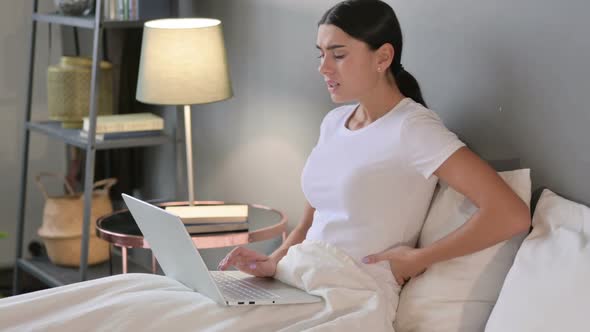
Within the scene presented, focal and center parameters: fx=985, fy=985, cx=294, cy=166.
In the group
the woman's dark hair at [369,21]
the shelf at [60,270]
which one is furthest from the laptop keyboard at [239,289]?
the shelf at [60,270]

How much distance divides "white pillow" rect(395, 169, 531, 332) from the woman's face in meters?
0.32

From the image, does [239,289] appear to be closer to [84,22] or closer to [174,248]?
[174,248]

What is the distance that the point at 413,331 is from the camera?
209cm

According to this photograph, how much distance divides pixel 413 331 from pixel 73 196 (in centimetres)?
198

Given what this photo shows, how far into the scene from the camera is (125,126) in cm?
334

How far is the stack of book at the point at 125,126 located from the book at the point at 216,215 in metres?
0.57

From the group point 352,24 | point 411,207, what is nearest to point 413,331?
point 411,207

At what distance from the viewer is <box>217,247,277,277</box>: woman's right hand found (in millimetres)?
2250

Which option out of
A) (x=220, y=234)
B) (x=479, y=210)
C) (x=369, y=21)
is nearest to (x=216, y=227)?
(x=220, y=234)

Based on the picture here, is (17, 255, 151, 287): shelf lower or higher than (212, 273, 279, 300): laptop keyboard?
lower

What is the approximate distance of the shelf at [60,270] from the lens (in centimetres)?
359

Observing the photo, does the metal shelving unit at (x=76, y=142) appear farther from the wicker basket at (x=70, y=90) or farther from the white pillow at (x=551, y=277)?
the white pillow at (x=551, y=277)

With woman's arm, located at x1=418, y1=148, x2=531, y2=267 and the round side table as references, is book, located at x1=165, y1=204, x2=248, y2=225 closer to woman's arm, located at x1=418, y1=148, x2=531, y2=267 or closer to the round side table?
the round side table

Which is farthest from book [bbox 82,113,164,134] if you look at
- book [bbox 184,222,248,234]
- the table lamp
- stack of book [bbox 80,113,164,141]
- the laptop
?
the laptop
